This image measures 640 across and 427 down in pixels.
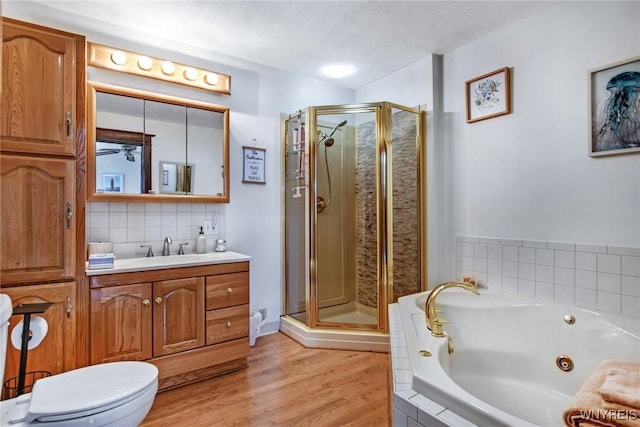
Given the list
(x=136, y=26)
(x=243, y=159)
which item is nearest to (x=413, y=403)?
(x=243, y=159)

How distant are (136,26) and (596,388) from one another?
3.17 m

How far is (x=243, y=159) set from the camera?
9.20 ft

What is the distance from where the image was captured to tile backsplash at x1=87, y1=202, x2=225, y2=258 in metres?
2.22

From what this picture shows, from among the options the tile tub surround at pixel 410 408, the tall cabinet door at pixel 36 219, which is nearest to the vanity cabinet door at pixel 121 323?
the tall cabinet door at pixel 36 219

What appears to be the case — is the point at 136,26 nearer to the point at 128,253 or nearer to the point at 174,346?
→ the point at 128,253

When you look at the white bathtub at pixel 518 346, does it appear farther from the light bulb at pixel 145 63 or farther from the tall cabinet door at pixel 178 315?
the light bulb at pixel 145 63

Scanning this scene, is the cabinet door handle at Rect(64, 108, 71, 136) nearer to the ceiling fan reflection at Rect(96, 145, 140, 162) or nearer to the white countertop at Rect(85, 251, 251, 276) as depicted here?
the ceiling fan reflection at Rect(96, 145, 140, 162)

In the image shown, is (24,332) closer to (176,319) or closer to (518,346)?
(176,319)

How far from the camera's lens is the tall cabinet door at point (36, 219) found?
5.16 feet

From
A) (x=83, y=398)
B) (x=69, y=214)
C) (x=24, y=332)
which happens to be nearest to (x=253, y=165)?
(x=69, y=214)

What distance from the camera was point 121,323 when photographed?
1.86 m

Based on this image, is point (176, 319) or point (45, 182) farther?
point (176, 319)

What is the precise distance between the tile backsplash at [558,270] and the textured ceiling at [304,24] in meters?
1.54

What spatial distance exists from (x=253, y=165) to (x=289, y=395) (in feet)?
5.92
